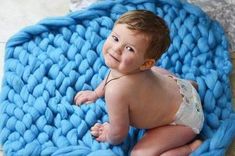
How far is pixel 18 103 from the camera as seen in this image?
101 cm

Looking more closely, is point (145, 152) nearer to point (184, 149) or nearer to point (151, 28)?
point (184, 149)

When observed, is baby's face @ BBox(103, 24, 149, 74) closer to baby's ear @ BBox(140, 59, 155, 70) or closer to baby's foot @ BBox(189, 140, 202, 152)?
baby's ear @ BBox(140, 59, 155, 70)

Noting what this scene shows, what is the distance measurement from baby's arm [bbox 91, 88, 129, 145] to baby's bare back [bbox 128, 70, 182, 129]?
0.02 m

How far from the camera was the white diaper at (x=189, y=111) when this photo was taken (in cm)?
92

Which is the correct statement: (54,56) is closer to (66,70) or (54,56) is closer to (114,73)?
(66,70)

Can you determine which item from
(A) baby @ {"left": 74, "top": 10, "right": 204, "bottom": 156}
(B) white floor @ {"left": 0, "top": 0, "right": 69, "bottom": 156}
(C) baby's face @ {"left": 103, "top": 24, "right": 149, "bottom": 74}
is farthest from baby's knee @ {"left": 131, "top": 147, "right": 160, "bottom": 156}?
(B) white floor @ {"left": 0, "top": 0, "right": 69, "bottom": 156}

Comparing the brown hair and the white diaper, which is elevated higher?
the brown hair

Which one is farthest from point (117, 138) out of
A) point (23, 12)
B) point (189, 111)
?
point (23, 12)

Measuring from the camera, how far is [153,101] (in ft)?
2.90

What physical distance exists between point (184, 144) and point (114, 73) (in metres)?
0.21

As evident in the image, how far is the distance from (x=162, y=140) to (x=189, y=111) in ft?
0.26

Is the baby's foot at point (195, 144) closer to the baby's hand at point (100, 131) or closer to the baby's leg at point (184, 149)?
the baby's leg at point (184, 149)

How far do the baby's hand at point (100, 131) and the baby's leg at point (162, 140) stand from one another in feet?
0.23

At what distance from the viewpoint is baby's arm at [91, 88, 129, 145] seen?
2.82ft
